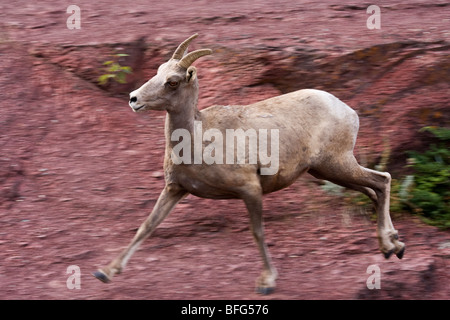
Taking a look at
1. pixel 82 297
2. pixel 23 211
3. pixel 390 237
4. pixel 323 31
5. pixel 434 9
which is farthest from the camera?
pixel 434 9

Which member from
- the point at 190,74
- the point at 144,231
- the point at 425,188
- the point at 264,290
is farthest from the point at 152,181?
the point at 425,188

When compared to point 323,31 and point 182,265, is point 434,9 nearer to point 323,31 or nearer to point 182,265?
point 323,31

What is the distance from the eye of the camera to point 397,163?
9.32 meters

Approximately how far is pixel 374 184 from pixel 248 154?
157 cm

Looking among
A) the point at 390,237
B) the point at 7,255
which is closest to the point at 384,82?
the point at 390,237

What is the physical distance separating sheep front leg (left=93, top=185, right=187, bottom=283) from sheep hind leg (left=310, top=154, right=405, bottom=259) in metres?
1.49

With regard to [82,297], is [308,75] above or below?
above

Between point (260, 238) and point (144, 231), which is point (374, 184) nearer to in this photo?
point (260, 238)

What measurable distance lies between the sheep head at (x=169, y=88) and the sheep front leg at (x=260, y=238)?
109cm

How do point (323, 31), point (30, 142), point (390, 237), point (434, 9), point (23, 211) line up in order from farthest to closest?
1. point (434, 9)
2. point (323, 31)
3. point (30, 142)
4. point (23, 211)
5. point (390, 237)

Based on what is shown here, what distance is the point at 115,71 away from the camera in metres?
10.4

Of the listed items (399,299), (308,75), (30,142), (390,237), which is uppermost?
(308,75)

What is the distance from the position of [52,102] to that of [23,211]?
2.14m

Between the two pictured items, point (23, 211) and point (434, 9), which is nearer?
point (23, 211)
